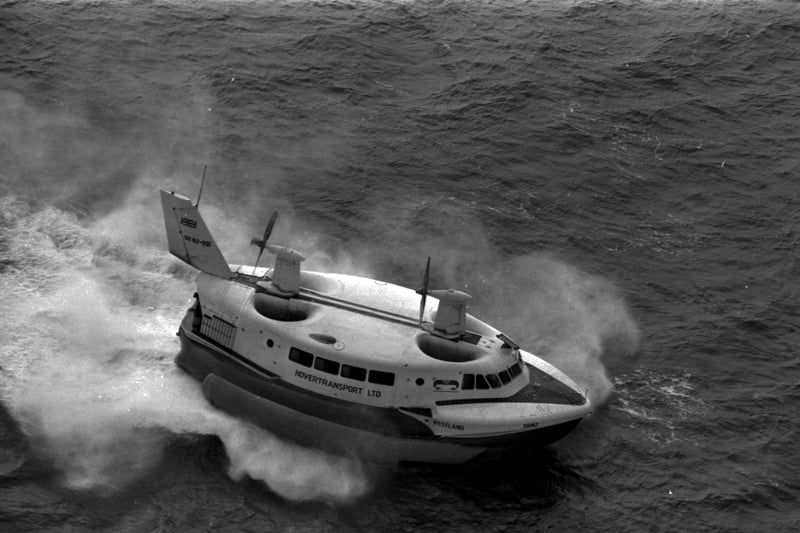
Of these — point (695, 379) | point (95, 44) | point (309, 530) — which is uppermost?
point (95, 44)

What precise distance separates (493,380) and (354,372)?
21.7 feet

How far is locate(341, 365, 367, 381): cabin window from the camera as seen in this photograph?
167 ft

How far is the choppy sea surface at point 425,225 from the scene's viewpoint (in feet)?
162

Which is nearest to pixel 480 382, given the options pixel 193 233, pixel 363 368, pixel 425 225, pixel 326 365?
pixel 363 368

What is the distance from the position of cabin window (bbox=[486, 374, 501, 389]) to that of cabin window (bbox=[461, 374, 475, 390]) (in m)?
0.73

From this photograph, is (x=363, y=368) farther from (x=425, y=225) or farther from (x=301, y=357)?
(x=425, y=225)

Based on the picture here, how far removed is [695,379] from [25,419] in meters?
34.1

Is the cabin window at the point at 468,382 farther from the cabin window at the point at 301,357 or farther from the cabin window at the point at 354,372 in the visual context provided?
the cabin window at the point at 301,357

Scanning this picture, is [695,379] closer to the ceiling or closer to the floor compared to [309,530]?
closer to the ceiling

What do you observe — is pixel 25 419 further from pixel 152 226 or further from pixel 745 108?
pixel 745 108

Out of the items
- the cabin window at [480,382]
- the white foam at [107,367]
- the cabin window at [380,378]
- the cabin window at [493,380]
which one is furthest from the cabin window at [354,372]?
the cabin window at [493,380]

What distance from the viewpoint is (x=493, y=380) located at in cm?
5091

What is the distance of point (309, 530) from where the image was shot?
4675cm

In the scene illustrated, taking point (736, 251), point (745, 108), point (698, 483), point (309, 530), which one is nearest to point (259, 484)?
point (309, 530)
